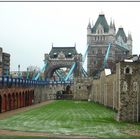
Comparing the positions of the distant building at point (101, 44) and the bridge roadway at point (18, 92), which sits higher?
the distant building at point (101, 44)

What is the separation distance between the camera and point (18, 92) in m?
56.3

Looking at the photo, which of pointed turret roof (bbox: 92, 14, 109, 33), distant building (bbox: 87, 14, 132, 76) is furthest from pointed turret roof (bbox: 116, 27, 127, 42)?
pointed turret roof (bbox: 92, 14, 109, 33)

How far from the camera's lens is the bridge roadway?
153 feet

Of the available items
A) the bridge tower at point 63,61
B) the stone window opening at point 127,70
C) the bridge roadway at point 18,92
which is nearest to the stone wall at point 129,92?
the stone window opening at point 127,70

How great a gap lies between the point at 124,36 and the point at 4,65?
7959cm

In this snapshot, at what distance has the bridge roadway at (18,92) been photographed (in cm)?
4668

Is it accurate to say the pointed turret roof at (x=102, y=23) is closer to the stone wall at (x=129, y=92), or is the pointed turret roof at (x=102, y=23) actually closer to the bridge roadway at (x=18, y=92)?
the bridge roadway at (x=18, y=92)

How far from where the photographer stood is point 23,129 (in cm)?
2597

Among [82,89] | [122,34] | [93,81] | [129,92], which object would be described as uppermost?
[122,34]

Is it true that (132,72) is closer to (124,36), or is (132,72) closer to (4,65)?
(4,65)

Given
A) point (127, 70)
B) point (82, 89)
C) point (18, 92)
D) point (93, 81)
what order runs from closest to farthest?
point (127, 70) → point (18, 92) → point (93, 81) → point (82, 89)

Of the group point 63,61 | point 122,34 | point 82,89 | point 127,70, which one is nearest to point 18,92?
point 127,70

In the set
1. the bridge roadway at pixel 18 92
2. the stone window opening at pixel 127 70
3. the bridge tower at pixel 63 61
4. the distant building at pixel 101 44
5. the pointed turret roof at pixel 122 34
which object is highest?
the pointed turret roof at pixel 122 34

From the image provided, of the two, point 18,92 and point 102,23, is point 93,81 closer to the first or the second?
point 18,92
